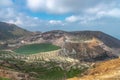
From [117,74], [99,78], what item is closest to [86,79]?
[99,78]

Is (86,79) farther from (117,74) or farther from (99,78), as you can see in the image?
(117,74)
